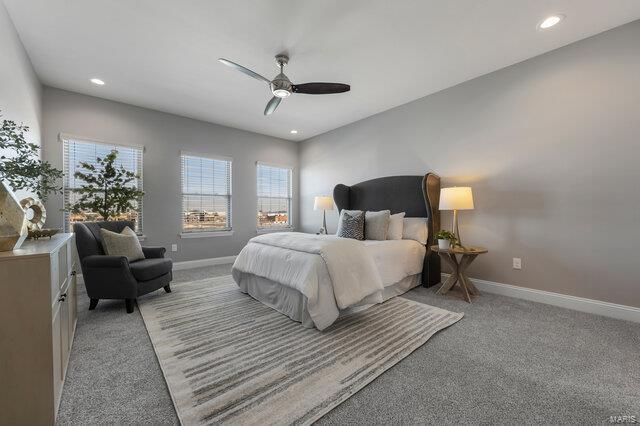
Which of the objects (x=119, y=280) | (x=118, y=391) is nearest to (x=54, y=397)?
(x=118, y=391)

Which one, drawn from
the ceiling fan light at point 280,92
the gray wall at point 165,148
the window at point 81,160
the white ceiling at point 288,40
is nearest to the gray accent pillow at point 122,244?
the window at point 81,160

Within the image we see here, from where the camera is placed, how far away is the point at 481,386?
1.57 m

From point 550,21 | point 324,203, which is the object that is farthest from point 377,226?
point 550,21

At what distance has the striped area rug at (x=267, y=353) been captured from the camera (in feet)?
4.64

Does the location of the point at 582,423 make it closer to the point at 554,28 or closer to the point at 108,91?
the point at 554,28

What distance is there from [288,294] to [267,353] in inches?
28.0

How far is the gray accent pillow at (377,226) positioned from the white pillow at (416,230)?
28 centimetres

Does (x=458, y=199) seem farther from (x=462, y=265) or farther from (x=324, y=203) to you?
(x=324, y=203)

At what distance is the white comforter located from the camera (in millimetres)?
2268

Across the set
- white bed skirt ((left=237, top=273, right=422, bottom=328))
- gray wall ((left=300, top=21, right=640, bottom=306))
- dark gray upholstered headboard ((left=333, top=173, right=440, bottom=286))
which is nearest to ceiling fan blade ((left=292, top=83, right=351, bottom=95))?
dark gray upholstered headboard ((left=333, top=173, right=440, bottom=286))

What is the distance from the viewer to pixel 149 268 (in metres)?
2.82

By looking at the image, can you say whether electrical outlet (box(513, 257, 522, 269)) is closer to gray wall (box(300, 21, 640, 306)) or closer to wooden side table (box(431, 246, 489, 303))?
gray wall (box(300, 21, 640, 306))

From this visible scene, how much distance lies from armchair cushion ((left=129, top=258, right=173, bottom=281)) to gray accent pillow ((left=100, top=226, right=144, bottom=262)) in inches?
4.2

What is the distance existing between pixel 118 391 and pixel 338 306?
1.59 m
